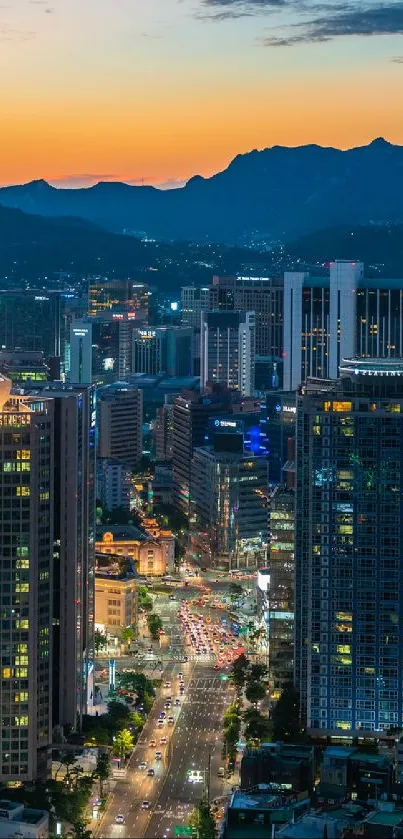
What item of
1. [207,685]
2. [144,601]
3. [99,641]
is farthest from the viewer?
[144,601]

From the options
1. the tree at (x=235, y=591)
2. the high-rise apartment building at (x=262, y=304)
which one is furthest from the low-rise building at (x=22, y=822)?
the high-rise apartment building at (x=262, y=304)

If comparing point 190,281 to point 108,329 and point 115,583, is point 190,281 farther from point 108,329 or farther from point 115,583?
point 115,583

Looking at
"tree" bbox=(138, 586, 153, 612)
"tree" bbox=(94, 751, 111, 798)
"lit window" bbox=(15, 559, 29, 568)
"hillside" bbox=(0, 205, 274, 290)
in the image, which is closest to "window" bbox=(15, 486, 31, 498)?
"lit window" bbox=(15, 559, 29, 568)

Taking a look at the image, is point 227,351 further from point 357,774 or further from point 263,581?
point 357,774

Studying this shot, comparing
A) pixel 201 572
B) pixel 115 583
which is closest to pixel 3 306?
pixel 201 572

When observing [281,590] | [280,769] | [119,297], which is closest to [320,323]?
[119,297]

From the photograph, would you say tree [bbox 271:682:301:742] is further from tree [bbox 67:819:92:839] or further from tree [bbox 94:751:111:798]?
tree [bbox 67:819:92:839]
